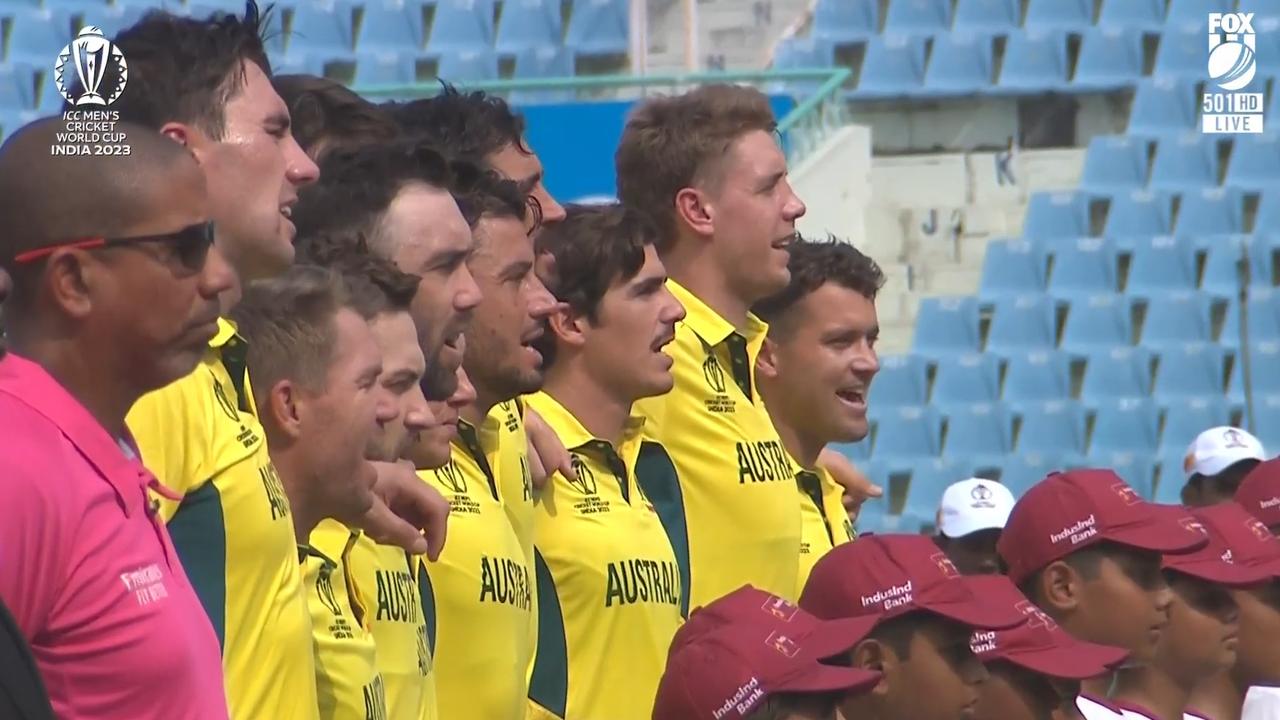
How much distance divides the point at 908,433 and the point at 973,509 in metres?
4.02

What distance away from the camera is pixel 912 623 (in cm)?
378

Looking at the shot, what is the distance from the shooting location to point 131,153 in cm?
234

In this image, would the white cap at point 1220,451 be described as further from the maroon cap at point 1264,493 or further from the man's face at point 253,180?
the man's face at point 253,180

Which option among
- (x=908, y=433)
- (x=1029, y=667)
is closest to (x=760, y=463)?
(x=1029, y=667)

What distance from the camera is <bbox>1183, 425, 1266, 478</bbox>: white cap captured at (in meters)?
6.55

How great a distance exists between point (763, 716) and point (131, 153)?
130 centimetres

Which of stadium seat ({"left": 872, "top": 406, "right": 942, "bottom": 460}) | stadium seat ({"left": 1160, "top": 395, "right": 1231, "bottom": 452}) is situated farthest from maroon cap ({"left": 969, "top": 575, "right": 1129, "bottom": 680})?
stadium seat ({"left": 1160, "top": 395, "right": 1231, "bottom": 452})

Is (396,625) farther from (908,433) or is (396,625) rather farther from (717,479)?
(908,433)

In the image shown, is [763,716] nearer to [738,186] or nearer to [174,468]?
[174,468]

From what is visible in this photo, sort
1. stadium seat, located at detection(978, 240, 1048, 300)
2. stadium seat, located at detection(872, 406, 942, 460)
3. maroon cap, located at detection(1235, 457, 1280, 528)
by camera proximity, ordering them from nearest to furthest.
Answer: maroon cap, located at detection(1235, 457, 1280, 528)
stadium seat, located at detection(872, 406, 942, 460)
stadium seat, located at detection(978, 240, 1048, 300)

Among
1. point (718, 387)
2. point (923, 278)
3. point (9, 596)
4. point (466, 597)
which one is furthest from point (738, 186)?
point (923, 278)

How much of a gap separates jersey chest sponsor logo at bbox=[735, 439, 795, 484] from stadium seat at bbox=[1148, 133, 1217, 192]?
686 centimetres

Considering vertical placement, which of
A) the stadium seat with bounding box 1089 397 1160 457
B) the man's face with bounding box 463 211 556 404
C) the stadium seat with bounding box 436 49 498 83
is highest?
the man's face with bounding box 463 211 556 404

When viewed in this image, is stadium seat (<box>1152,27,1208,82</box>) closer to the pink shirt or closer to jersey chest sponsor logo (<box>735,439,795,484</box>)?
jersey chest sponsor logo (<box>735,439,795,484</box>)
